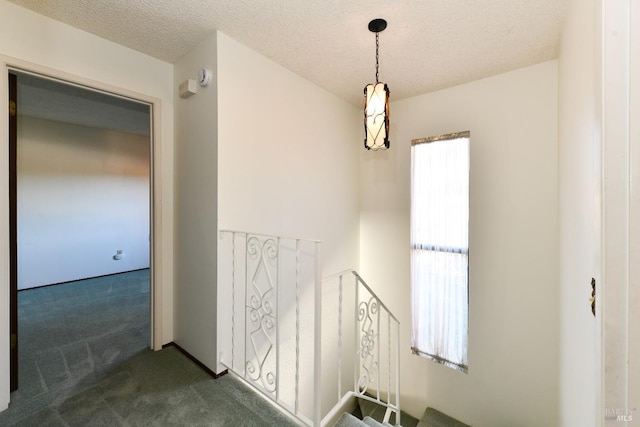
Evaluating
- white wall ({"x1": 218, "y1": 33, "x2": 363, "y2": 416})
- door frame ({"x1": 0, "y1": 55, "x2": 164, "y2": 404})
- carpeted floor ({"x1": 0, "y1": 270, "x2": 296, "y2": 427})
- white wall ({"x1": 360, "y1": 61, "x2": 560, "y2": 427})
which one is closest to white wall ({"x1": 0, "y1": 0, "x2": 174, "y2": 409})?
door frame ({"x1": 0, "y1": 55, "x2": 164, "y2": 404})

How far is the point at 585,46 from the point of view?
3.55ft

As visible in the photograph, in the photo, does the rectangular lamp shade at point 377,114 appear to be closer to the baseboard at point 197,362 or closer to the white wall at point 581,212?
the white wall at point 581,212

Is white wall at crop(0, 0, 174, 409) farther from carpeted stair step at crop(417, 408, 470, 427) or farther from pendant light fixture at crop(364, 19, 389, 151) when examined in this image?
carpeted stair step at crop(417, 408, 470, 427)

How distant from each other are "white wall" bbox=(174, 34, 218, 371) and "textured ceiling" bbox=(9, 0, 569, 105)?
0.23m

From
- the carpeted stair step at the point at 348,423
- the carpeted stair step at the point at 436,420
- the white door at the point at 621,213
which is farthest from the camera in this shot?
the carpeted stair step at the point at 436,420

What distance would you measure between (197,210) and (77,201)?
3657mm

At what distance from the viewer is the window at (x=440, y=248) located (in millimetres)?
2600

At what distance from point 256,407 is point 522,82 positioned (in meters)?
3.26

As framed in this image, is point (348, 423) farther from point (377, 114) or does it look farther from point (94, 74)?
point (94, 74)

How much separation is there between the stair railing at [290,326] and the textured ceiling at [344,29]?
141 cm

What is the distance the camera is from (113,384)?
66.3 inches

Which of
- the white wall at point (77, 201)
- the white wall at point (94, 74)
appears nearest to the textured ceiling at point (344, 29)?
the white wall at point (94, 74)

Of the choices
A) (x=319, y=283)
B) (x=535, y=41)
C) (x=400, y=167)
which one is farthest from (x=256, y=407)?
(x=535, y=41)

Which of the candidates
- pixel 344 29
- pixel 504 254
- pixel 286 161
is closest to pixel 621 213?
pixel 344 29
